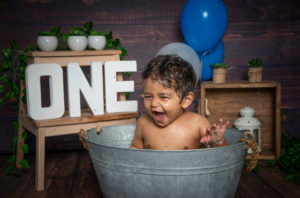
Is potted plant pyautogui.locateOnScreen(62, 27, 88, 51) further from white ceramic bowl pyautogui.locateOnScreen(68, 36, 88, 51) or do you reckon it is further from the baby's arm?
the baby's arm

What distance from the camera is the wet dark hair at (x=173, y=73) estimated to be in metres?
1.12

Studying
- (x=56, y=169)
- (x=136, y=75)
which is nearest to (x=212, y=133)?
(x=56, y=169)

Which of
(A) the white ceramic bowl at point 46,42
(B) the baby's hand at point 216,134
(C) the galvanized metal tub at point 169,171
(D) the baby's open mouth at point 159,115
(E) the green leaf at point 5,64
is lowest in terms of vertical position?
(C) the galvanized metal tub at point 169,171

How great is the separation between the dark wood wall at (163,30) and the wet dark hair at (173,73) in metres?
0.99

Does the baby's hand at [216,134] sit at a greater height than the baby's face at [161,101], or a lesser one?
lesser

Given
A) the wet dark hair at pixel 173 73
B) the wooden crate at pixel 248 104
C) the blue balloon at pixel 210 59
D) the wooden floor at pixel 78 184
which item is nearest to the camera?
the wet dark hair at pixel 173 73

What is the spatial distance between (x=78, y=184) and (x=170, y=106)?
2.09ft

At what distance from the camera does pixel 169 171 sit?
93 cm

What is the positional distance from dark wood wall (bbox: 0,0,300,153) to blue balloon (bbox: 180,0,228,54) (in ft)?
1.00

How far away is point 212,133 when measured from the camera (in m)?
1.03

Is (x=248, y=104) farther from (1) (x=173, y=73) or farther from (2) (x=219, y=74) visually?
(1) (x=173, y=73)

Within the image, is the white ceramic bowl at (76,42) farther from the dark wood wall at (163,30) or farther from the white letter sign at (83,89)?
the dark wood wall at (163,30)

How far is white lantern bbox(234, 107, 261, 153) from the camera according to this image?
187 cm

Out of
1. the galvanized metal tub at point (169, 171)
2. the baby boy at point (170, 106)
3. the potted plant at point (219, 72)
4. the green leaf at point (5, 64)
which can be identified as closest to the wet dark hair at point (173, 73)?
the baby boy at point (170, 106)
